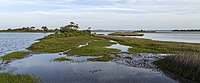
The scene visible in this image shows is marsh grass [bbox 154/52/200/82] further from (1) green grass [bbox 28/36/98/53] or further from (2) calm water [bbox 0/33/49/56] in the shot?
(2) calm water [bbox 0/33/49/56]

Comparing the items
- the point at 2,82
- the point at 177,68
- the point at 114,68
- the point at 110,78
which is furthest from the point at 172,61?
the point at 2,82

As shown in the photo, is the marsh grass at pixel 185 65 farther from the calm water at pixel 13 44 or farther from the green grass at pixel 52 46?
the calm water at pixel 13 44

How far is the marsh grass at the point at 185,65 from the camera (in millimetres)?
18719

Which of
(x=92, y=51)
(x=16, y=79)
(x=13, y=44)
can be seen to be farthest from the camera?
(x=13, y=44)

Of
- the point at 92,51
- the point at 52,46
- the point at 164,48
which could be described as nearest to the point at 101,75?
the point at 92,51

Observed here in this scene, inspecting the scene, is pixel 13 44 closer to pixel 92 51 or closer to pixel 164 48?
pixel 92 51

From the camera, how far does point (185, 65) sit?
2048 cm

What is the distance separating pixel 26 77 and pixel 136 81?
25.3ft

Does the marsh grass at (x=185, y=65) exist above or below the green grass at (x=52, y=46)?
above

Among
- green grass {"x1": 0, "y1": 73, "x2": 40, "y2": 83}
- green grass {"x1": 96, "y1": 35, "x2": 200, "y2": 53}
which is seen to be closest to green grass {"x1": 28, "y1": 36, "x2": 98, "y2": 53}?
green grass {"x1": 96, "y1": 35, "x2": 200, "y2": 53}

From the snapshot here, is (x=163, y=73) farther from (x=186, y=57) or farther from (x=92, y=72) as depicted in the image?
(x=92, y=72)

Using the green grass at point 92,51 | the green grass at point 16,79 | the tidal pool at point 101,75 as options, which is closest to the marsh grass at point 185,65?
the tidal pool at point 101,75

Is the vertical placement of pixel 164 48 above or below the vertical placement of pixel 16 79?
below

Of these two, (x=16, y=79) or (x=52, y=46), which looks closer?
(x=16, y=79)
